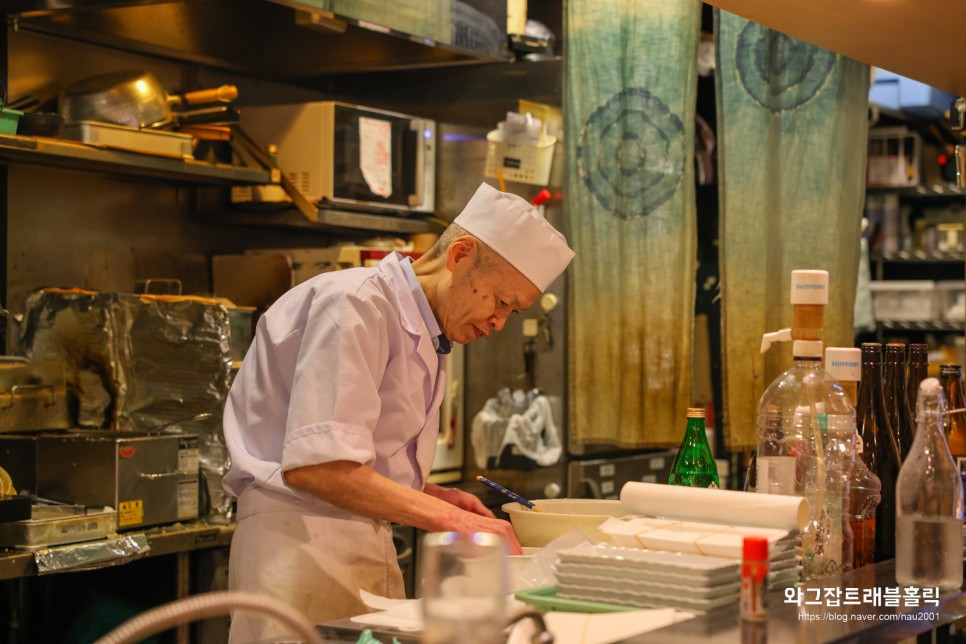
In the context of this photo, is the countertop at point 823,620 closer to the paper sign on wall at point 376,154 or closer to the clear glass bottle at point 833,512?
the clear glass bottle at point 833,512

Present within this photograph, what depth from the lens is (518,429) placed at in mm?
4246

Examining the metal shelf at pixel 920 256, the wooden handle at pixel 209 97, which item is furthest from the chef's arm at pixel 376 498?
the metal shelf at pixel 920 256

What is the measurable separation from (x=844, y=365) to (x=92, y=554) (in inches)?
74.1

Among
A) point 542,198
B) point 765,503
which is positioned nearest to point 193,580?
point 542,198

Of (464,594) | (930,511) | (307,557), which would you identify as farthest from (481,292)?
(464,594)

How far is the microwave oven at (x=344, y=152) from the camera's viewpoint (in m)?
4.07

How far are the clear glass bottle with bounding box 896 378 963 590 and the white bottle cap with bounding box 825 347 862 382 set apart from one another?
Result: 0.28m

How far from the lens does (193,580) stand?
336 cm

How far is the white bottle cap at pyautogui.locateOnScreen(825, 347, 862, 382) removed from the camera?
2.09m

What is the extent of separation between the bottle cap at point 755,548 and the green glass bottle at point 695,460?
2.22 ft

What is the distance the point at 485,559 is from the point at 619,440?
313 cm

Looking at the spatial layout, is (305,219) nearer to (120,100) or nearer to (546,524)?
(120,100)

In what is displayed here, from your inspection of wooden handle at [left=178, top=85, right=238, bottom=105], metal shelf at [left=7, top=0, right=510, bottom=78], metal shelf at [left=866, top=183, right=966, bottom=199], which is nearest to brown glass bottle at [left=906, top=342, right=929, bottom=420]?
metal shelf at [left=7, top=0, right=510, bottom=78]

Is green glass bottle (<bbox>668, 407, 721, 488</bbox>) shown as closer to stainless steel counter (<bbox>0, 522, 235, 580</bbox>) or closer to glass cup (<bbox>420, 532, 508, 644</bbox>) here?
glass cup (<bbox>420, 532, 508, 644</bbox>)
